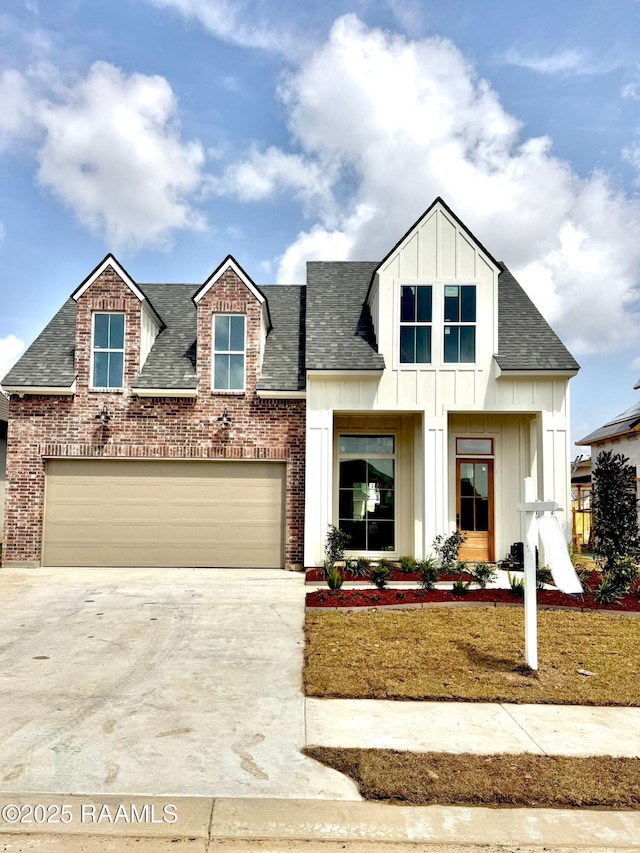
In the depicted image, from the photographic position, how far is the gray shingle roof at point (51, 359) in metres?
13.9

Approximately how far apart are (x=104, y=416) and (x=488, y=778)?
39.6 ft

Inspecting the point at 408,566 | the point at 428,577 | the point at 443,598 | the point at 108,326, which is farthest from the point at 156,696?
the point at 108,326

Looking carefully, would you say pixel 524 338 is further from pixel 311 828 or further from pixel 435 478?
pixel 311 828

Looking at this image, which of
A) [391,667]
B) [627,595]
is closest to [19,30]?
[391,667]

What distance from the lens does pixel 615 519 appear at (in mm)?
11523

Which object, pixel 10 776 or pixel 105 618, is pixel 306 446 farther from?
pixel 10 776

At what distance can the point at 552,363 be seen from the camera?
517 inches

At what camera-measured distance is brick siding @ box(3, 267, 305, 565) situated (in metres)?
13.7

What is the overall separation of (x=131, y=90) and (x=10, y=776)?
1093cm

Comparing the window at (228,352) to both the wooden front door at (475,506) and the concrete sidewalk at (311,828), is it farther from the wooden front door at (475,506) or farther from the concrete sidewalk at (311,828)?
the concrete sidewalk at (311,828)

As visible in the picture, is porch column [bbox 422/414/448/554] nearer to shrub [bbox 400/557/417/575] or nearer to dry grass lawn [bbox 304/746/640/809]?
shrub [bbox 400/557/417/575]

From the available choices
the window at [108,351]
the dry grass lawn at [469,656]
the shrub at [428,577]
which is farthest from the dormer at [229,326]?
the dry grass lawn at [469,656]

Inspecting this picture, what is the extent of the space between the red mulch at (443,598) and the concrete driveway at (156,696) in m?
0.57

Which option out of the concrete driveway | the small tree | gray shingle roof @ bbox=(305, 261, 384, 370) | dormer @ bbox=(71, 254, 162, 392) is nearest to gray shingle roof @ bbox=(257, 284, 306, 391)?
gray shingle roof @ bbox=(305, 261, 384, 370)
